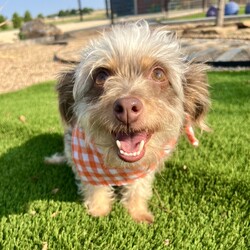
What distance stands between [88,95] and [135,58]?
1.42ft

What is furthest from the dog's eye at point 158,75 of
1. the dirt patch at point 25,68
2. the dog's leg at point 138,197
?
the dirt patch at point 25,68

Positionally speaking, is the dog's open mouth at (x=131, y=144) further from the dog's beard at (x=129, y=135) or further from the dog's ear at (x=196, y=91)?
the dog's ear at (x=196, y=91)

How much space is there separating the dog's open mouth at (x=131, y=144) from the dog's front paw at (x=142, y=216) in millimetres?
768

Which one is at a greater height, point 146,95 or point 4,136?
point 146,95

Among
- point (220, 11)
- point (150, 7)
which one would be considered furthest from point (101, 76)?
point (150, 7)

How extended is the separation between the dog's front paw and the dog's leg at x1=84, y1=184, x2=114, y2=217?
237 mm

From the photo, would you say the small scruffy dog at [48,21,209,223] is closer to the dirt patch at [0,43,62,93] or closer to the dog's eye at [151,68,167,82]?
the dog's eye at [151,68,167,82]

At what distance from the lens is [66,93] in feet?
9.73

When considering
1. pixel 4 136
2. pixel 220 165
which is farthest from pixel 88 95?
pixel 4 136

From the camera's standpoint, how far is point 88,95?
2.68 metres

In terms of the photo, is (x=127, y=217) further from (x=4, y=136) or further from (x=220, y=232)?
(x=4, y=136)

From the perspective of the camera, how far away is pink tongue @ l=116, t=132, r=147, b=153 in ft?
7.97

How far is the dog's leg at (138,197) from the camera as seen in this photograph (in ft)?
10.0

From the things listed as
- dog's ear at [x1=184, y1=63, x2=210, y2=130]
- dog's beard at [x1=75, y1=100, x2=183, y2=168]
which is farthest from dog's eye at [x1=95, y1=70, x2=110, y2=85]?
dog's ear at [x1=184, y1=63, x2=210, y2=130]
